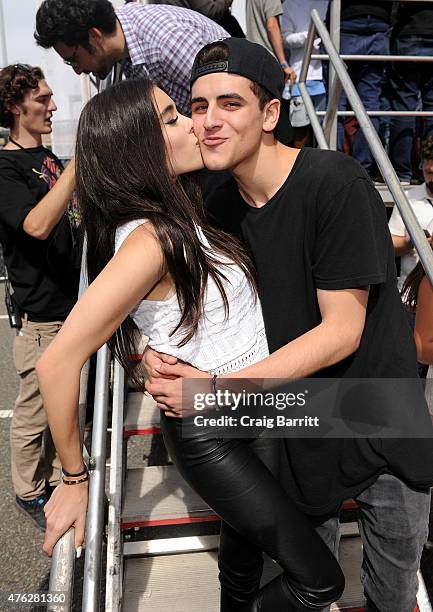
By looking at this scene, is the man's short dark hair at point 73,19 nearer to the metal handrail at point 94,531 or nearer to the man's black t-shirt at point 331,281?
the man's black t-shirt at point 331,281

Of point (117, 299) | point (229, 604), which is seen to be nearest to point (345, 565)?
point (229, 604)

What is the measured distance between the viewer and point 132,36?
245cm

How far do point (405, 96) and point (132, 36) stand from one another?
104 inches

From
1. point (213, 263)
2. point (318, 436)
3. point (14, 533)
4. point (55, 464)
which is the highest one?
point (213, 263)

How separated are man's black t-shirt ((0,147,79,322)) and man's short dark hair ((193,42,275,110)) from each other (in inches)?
53.0

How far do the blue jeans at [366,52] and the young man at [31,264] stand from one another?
2372 mm

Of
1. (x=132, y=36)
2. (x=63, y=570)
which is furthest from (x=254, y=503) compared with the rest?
(x=132, y=36)

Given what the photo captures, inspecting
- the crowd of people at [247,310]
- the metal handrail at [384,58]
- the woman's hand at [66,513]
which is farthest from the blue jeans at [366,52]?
the woman's hand at [66,513]

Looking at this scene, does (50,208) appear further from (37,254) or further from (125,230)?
(125,230)

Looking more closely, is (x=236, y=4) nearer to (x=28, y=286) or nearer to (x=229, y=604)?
(x=28, y=286)

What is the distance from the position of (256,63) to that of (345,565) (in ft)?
6.05

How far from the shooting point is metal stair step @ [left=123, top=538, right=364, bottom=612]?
204 cm

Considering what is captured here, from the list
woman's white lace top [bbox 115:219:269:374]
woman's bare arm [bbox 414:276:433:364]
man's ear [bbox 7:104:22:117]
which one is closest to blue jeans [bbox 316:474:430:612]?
woman's white lace top [bbox 115:219:269:374]

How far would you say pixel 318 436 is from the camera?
157cm
